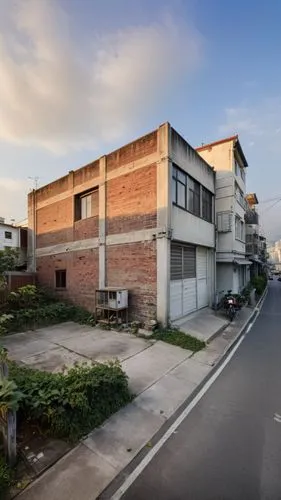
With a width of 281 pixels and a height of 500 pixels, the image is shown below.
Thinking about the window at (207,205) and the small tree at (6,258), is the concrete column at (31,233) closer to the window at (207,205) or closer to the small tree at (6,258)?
the small tree at (6,258)

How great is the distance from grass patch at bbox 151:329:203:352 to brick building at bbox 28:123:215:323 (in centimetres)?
54

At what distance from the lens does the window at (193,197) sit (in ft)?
36.6

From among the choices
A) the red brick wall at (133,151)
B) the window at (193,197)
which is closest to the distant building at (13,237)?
the red brick wall at (133,151)

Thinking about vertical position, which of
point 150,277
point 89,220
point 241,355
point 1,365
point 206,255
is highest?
point 89,220

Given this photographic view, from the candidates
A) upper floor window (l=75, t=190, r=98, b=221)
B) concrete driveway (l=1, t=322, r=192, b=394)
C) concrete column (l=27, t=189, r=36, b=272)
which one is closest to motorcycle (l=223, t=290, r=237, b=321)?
concrete driveway (l=1, t=322, r=192, b=394)

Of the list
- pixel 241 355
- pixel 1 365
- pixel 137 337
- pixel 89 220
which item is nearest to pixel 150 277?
pixel 137 337

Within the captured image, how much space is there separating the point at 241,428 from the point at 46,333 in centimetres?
704

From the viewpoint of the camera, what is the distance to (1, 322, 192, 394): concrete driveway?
5832 millimetres

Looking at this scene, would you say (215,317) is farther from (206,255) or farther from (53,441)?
(53,441)

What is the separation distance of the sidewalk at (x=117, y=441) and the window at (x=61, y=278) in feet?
27.5

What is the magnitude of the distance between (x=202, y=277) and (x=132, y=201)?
5.24 metres

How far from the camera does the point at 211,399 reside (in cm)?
474

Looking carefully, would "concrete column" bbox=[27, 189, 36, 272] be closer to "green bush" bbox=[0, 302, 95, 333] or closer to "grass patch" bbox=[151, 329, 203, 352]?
"green bush" bbox=[0, 302, 95, 333]

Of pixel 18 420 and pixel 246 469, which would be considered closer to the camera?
pixel 246 469
